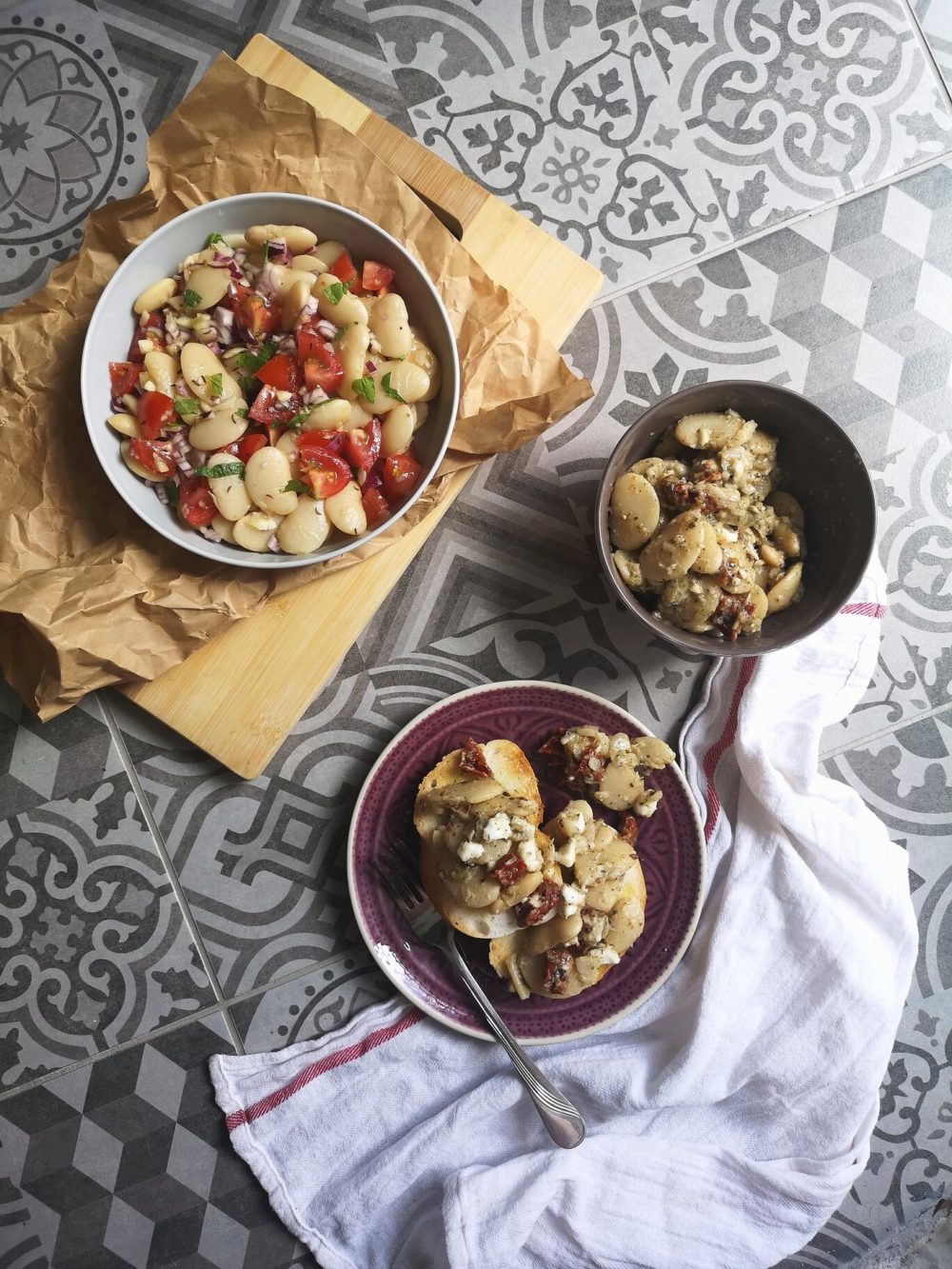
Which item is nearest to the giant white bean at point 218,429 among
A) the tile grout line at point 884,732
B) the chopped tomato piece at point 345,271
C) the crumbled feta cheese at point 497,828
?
the chopped tomato piece at point 345,271

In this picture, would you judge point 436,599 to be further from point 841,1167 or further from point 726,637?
point 841,1167

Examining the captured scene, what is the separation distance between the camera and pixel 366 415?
1118mm

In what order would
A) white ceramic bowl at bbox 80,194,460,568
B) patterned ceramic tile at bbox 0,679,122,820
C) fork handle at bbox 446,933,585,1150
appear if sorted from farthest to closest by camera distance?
patterned ceramic tile at bbox 0,679,122,820 → fork handle at bbox 446,933,585,1150 → white ceramic bowl at bbox 80,194,460,568

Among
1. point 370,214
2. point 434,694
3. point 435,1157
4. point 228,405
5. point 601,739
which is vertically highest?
point 370,214

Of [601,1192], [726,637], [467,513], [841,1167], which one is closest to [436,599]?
[467,513]

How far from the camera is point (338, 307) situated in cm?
109

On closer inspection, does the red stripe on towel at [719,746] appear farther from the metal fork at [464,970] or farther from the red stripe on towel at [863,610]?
the metal fork at [464,970]

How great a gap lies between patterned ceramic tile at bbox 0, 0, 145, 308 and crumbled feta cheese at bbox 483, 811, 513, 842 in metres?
0.96

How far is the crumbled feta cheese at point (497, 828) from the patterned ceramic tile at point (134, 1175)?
0.52m

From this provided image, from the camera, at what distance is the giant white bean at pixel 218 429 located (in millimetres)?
1071

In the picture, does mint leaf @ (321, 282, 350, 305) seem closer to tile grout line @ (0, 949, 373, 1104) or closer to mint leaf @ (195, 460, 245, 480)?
mint leaf @ (195, 460, 245, 480)

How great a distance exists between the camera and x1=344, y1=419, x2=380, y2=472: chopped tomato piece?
3.63ft

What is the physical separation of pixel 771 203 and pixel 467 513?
64 centimetres

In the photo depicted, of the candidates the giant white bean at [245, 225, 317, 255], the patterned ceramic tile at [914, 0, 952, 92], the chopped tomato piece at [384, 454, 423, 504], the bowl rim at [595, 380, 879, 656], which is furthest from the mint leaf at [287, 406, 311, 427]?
the patterned ceramic tile at [914, 0, 952, 92]
